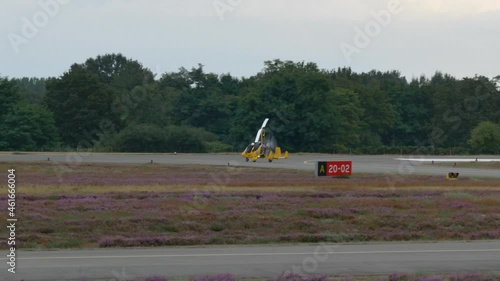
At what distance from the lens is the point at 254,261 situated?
59.2ft

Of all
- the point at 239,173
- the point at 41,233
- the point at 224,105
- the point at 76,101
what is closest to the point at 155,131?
the point at 76,101

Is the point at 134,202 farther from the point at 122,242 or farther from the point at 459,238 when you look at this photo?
the point at 459,238

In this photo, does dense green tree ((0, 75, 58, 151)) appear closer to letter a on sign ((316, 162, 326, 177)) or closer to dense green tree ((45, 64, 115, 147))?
dense green tree ((45, 64, 115, 147))

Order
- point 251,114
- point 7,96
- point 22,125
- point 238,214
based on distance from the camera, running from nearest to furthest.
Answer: point 238,214, point 22,125, point 7,96, point 251,114

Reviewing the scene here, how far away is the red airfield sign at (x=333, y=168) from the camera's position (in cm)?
4900

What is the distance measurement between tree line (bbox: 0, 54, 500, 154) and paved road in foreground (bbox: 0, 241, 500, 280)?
80697 millimetres

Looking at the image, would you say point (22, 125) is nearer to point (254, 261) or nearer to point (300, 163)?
point (300, 163)

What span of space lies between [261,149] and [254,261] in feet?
180

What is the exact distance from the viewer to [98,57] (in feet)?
601

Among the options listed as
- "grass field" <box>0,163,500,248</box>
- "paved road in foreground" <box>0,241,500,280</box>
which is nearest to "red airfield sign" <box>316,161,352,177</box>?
"grass field" <box>0,163,500,248</box>

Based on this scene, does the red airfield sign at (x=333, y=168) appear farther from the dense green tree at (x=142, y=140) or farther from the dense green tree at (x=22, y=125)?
the dense green tree at (x=22, y=125)

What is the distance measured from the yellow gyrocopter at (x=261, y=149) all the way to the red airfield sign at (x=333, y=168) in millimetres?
21937

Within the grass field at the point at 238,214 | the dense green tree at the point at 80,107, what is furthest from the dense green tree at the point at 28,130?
the grass field at the point at 238,214

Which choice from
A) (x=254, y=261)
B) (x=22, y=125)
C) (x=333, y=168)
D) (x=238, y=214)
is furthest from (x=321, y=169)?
(x=22, y=125)
